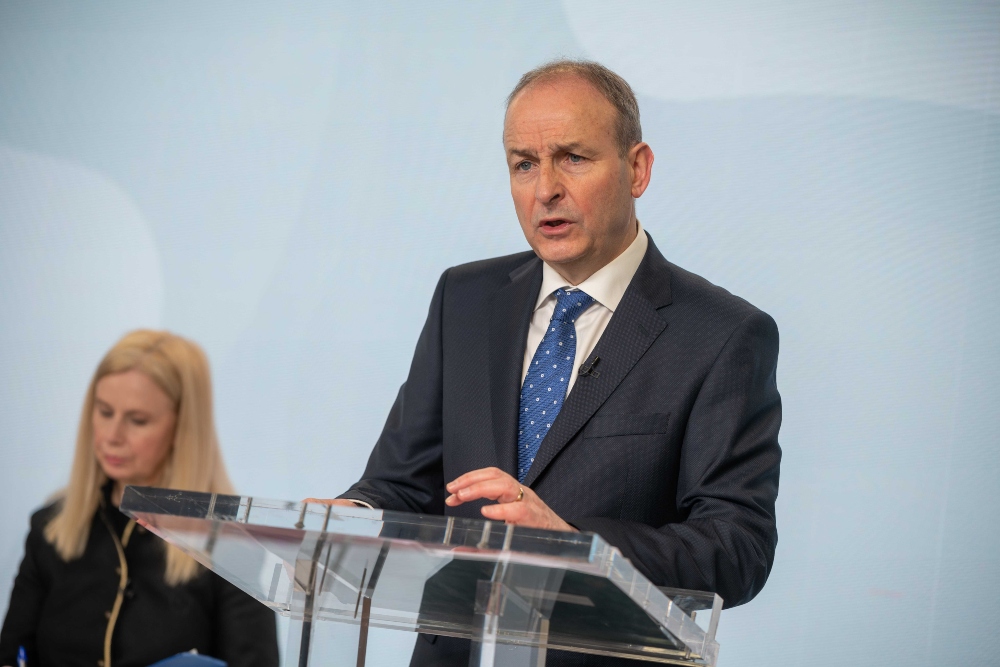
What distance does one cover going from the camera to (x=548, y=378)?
2023 mm

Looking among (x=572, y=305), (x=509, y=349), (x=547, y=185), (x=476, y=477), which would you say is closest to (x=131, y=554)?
(x=509, y=349)

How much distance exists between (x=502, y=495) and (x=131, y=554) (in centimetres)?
243

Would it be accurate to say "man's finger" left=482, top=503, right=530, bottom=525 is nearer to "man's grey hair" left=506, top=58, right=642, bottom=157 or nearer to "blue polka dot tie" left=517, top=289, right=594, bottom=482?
"blue polka dot tie" left=517, top=289, right=594, bottom=482

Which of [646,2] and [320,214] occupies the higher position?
[646,2]

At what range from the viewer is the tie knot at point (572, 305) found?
209 centimetres

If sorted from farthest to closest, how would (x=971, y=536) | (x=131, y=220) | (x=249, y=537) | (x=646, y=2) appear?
(x=131, y=220), (x=646, y=2), (x=971, y=536), (x=249, y=537)

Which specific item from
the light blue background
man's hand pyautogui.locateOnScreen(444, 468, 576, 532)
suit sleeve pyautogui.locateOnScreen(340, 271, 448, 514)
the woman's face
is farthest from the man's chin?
the woman's face

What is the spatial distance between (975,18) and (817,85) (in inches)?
20.3

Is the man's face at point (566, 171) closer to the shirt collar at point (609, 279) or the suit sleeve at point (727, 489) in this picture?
the shirt collar at point (609, 279)

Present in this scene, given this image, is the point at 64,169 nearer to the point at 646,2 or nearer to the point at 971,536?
the point at 646,2

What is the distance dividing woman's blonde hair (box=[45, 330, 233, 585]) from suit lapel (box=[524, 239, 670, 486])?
71.5 inches

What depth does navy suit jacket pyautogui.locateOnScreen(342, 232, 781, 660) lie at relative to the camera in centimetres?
180

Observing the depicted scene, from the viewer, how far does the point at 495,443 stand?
1988 millimetres

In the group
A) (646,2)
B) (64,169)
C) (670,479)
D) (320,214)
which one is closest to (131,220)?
(64,169)
